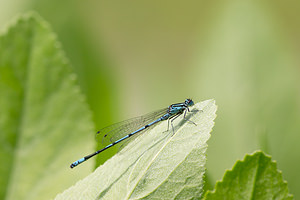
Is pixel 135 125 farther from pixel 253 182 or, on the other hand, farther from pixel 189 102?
pixel 253 182

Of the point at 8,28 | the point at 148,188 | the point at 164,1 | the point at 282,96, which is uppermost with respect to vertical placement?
the point at 164,1

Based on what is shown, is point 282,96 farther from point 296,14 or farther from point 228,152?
point 296,14

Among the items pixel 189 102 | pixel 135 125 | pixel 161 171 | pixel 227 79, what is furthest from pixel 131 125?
pixel 161 171

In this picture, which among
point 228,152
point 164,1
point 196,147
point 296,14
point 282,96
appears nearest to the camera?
point 196,147

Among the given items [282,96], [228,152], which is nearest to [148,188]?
[228,152]

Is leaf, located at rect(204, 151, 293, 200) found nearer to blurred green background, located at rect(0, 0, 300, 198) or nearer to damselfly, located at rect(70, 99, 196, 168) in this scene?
blurred green background, located at rect(0, 0, 300, 198)

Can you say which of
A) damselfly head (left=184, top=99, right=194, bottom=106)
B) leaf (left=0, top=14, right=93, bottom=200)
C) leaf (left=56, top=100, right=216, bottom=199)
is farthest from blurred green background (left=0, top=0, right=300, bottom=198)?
leaf (left=56, top=100, right=216, bottom=199)

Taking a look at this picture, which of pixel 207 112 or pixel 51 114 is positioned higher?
pixel 51 114
